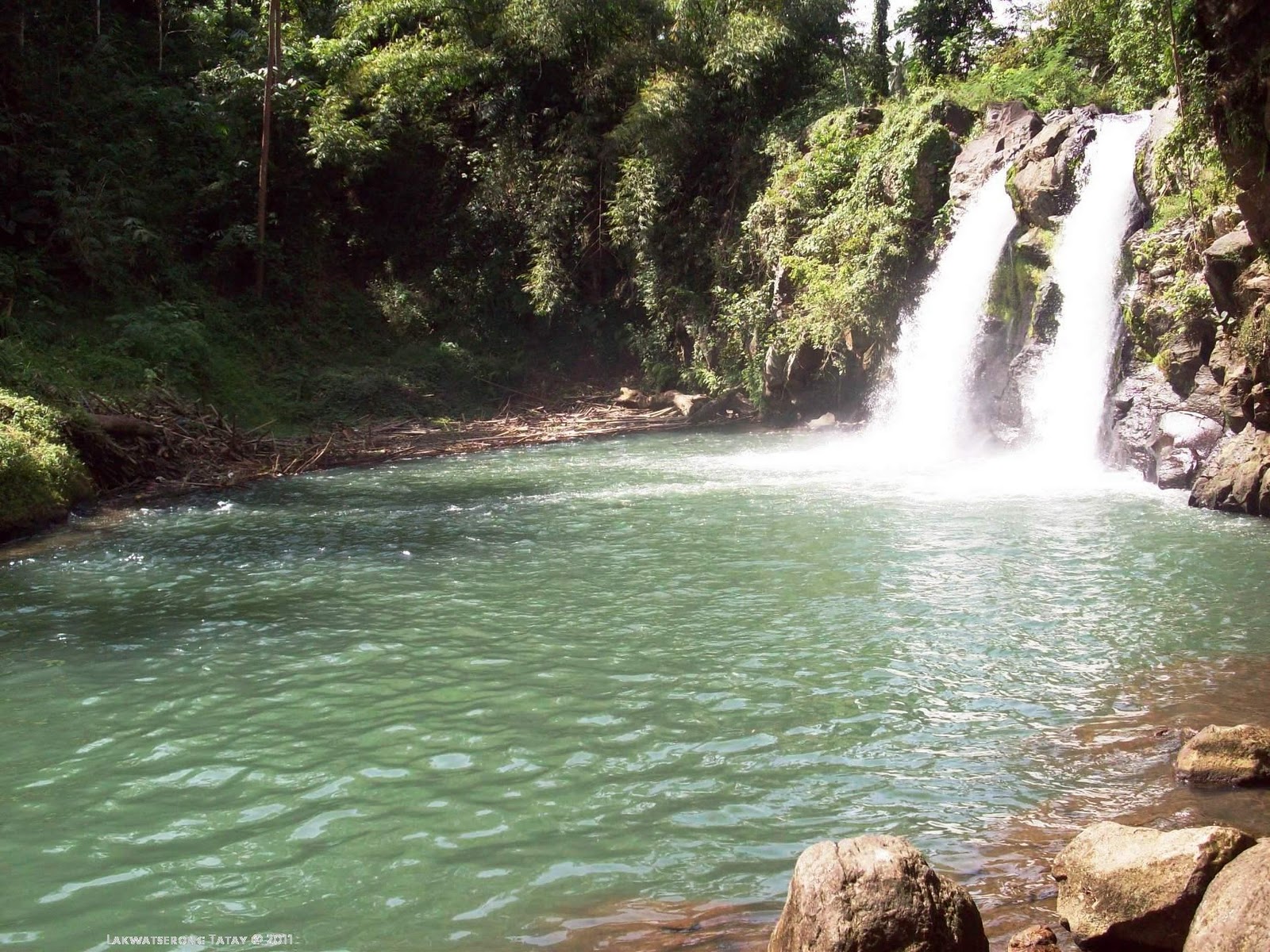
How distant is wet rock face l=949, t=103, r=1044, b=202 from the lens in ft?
66.0

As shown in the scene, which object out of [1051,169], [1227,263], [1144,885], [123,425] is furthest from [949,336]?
[1144,885]

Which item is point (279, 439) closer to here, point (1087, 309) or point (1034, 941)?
point (1087, 309)

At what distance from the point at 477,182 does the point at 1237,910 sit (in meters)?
29.2

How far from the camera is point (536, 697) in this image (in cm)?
693

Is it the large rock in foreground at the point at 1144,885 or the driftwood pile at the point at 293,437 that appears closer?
the large rock in foreground at the point at 1144,885

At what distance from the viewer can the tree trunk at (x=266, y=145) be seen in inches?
1003

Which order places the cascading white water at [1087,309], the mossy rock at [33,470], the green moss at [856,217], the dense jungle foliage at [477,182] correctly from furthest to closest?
the dense jungle foliage at [477,182] → the green moss at [856,217] → the cascading white water at [1087,309] → the mossy rock at [33,470]

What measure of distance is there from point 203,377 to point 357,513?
32.4ft

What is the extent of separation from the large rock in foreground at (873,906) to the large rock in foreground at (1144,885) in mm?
564

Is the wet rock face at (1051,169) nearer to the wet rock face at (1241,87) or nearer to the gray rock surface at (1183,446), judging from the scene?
the gray rock surface at (1183,446)

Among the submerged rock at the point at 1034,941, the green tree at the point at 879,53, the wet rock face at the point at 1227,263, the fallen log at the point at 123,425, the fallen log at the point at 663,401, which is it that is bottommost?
the submerged rock at the point at 1034,941

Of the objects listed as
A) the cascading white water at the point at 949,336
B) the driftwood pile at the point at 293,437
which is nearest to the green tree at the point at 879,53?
the cascading white water at the point at 949,336

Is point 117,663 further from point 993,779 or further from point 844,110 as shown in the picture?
point 844,110

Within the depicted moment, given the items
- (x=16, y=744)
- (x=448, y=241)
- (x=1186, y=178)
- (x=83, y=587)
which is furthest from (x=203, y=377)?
(x=1186, y=178)
